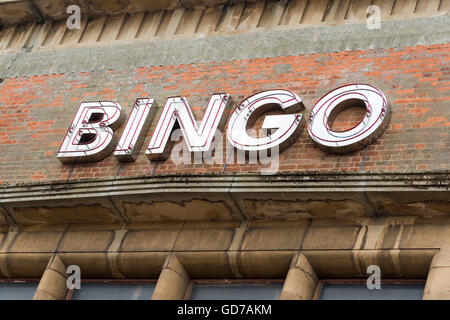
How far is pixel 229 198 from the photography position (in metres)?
15.7

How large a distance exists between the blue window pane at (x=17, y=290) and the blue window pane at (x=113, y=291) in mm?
884

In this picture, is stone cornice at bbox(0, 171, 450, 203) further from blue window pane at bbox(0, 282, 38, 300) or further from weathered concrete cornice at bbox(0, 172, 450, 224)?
blue window pane at bbox(0, 282, 38, 300)

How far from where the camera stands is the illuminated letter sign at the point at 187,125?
16.6m

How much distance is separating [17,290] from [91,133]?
303cm

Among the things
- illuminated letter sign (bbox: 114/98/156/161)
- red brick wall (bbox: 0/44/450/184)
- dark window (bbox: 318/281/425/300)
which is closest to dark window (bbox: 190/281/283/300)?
dark window (bbox: 318/281/425/300)

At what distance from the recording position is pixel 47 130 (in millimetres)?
18516

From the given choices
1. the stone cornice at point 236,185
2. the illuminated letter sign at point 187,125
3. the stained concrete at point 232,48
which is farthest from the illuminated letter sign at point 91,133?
the stained concrete at point 232,48

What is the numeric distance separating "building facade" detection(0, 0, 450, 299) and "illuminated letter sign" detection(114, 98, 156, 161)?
4 centimetres

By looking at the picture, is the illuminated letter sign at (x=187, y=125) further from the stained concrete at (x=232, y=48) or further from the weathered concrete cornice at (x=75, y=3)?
the weathered concrete cornice at (x=75, y=3)

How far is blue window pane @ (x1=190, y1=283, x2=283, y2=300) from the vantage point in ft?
51.1
